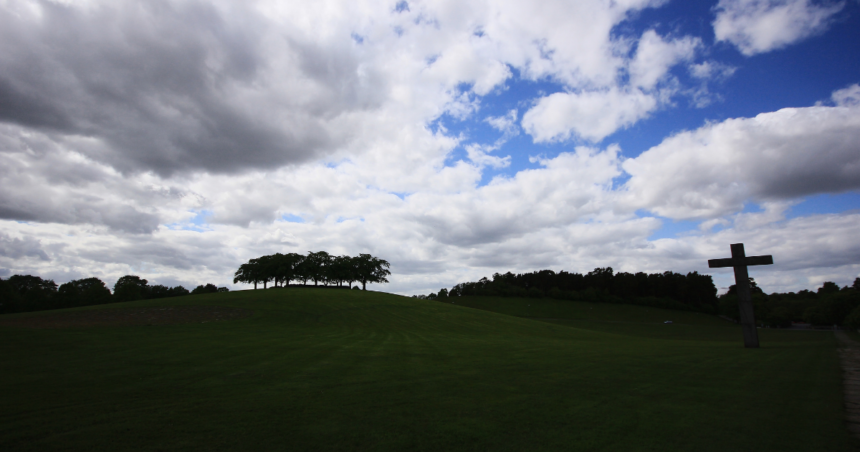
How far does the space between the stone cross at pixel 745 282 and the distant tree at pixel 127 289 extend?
120769 millimetres

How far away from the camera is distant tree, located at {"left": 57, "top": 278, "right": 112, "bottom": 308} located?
86.3m

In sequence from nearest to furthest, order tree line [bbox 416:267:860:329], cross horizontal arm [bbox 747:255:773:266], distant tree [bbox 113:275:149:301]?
cross horizontal arm [bbox 747:255:773:266], distant tree [bbox 113:275:149:301], tree line [bbox 416:267:860:329]

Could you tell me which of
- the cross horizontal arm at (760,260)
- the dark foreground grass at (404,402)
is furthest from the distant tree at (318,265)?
the cross horizontal arm at (760,260)

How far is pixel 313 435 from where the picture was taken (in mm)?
5852

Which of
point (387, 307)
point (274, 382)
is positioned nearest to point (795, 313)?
point (387, 307)

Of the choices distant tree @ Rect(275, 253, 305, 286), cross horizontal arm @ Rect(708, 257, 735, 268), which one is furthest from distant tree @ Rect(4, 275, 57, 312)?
cross horizontal arm @ Rect(708, 257, 735, 268)

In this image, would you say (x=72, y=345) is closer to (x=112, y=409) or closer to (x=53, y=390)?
(x=53, y=390)

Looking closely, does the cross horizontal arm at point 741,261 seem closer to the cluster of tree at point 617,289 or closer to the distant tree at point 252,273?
the distant tree at point 252,273

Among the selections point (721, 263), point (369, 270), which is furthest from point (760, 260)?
point (369, 270)

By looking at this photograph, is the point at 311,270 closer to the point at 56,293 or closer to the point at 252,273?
the point at 252,273

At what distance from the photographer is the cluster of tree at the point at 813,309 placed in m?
58.8

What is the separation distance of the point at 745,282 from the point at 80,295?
121 meters

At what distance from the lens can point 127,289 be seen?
A: 10262 cm

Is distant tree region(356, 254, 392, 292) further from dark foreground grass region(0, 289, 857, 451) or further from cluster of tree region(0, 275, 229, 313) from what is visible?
dark foreground grass region(0, 289, 857, 451)
